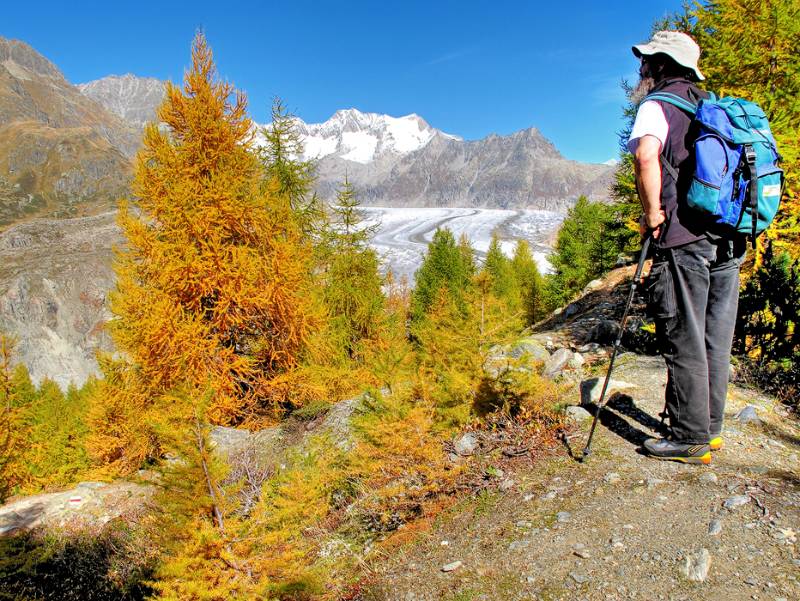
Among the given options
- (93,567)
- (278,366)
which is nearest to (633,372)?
(93,567)

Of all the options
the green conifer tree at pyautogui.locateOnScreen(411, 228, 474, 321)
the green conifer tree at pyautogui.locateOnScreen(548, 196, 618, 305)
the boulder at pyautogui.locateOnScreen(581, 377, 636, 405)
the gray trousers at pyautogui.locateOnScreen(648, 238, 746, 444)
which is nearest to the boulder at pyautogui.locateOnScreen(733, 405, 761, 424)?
the boulder at pyautogui.locateOnScreen(581, 377, 636, 405)

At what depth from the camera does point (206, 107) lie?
33.9ft

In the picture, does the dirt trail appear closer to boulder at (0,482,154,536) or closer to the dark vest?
the dark vest

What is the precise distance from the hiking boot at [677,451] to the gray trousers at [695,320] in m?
0.05

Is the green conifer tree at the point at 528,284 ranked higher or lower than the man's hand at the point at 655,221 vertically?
lower

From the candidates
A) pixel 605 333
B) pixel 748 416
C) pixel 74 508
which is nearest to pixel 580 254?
pixel 605 333

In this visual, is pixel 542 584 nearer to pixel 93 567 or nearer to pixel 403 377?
pixel 403 377

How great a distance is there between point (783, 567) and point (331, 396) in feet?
38.5

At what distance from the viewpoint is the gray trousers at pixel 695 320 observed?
3025 millimetres

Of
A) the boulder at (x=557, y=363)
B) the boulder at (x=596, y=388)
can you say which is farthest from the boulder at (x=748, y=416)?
the boulder at (x=557, y=363)

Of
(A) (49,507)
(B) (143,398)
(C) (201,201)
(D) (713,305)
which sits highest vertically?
(C) (201,201)

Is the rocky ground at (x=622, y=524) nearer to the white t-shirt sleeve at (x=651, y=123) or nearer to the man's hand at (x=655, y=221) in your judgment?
the man's hand at (x=655, y=221)

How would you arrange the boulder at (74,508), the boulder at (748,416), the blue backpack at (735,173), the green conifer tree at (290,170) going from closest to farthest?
the blue backpack at (735,173) → the boulder at (748,416) → the boulder at (74,508) → the green conifer tree at (290,170)

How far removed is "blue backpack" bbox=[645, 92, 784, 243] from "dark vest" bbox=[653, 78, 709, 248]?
11 cm
